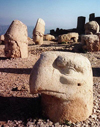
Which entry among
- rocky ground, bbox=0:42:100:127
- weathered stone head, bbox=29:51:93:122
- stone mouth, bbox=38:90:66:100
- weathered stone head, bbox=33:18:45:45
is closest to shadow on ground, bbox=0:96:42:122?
rocky ground, bbox=0:42:100:127

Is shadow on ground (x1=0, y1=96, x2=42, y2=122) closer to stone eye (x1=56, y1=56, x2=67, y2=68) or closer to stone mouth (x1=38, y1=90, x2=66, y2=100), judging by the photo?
stone mouth (x1=38, y1=90, x2=66, y2=100)

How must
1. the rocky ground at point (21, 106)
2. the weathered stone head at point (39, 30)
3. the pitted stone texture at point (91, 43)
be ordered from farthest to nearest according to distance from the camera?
1. the weathered stone head at point (39, 30)
2. the pitted stone texture at point (91, 43)
3. the rocky ground at point (21, 106)

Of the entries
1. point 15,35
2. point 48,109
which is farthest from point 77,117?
point 15,35

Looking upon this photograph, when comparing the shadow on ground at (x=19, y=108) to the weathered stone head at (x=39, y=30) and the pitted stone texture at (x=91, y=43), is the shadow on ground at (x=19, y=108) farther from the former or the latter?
the weathered stone head at (x=39, y=30)

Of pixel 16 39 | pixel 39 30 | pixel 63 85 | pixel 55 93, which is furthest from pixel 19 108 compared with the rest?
pixel 39 30

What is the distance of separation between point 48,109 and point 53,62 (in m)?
0.77

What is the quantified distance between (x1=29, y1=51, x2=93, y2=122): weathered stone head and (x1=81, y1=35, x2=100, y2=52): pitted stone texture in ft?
20.8

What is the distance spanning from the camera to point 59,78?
2.33m

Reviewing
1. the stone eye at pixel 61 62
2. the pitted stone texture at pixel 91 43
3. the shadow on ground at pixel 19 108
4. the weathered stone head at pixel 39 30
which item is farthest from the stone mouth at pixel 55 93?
the weathered stone head at pixel 39 30

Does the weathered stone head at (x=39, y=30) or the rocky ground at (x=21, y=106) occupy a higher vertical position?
the weathered stone head at (x=39, y=30)

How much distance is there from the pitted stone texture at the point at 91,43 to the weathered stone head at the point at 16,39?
361 cm

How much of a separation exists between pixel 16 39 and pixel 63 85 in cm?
449

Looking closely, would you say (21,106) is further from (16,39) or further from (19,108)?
(16,39)

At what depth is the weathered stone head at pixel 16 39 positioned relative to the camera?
6305mm
